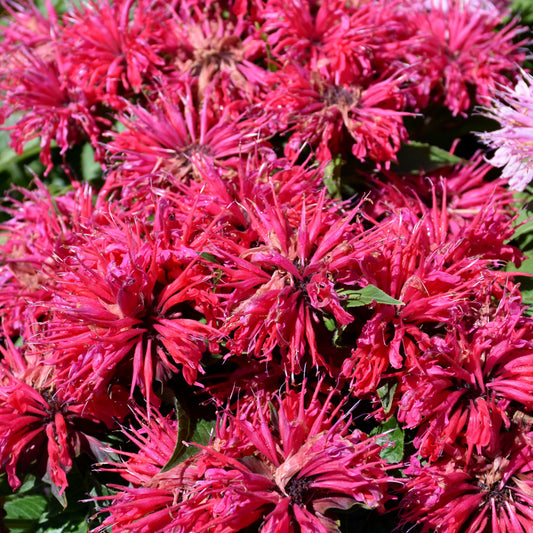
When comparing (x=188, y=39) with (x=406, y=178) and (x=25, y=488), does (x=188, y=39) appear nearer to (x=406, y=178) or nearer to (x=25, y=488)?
(x=406, y=178)

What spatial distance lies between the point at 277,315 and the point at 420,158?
36 cm

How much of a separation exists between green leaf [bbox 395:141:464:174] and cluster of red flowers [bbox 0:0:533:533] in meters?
0.01

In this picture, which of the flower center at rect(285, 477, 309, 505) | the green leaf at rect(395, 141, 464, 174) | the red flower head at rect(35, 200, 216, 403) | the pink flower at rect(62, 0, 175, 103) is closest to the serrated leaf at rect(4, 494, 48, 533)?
the red flower head at rect(35, 200, 216, 403)

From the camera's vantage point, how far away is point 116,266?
55 cm

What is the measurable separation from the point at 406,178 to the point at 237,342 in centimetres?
35

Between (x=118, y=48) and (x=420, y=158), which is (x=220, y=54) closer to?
(x=118, y=48)

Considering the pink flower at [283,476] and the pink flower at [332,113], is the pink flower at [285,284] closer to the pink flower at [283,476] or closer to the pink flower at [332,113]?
the pink flower at [283,476]

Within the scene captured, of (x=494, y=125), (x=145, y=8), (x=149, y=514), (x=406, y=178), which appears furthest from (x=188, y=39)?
(x=149, y=514)

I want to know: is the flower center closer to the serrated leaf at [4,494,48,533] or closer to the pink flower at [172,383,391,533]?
the pink flower at [172,383,391,533]

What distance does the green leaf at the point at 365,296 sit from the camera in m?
0.49

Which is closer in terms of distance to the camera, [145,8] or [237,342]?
[237,342]

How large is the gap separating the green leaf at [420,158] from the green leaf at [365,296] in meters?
0.29

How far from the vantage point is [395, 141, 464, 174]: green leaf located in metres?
0.75

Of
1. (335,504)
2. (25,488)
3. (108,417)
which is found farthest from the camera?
(25,488)
